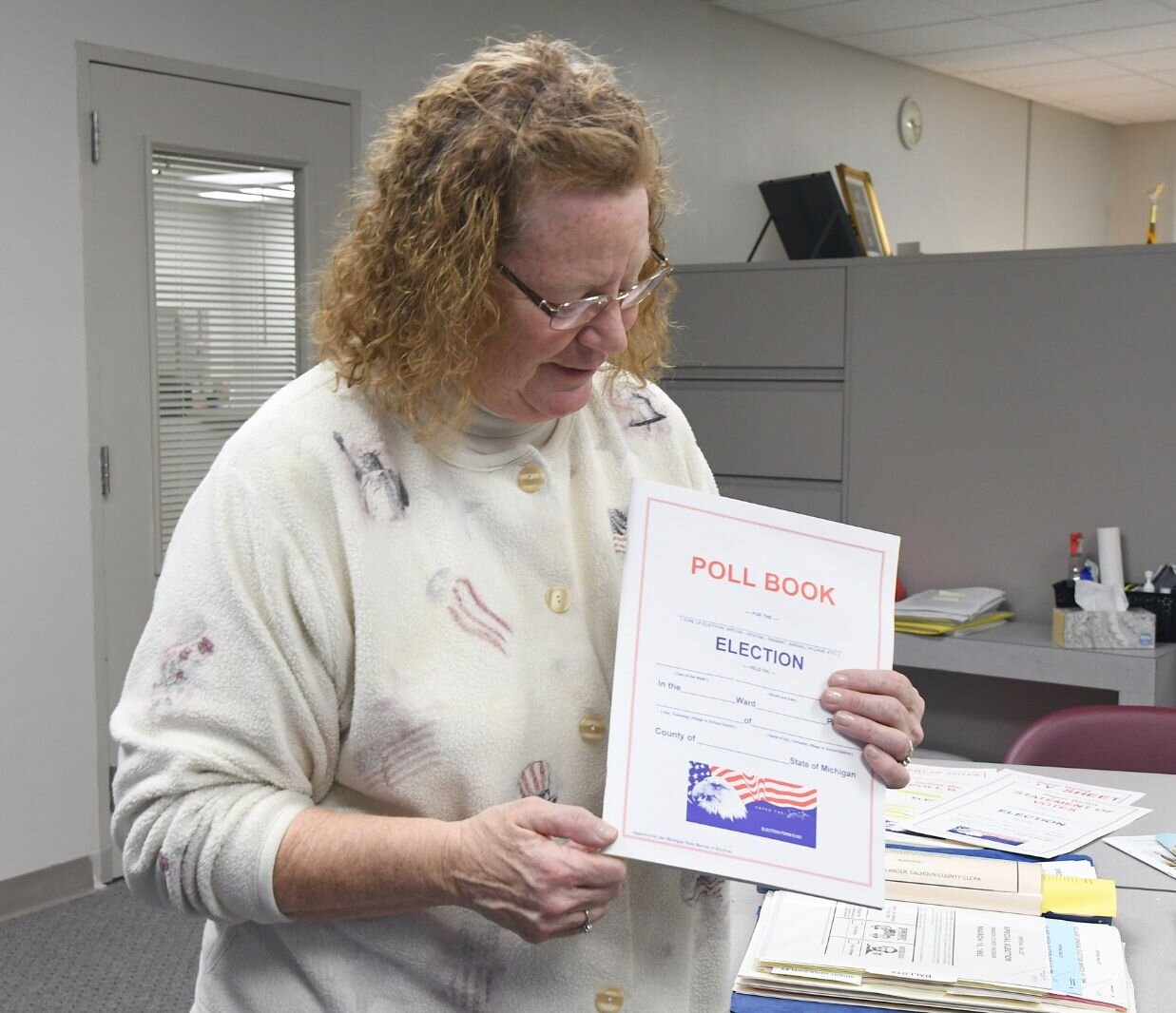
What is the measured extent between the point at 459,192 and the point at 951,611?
10.3ft

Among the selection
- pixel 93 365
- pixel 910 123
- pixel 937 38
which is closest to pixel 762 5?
pixel 937 38

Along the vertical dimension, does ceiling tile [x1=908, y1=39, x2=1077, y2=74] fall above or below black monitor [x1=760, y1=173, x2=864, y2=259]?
above

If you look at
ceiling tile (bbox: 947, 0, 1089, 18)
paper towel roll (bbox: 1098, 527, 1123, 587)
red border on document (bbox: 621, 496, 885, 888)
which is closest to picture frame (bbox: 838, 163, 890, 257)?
ceiling tile (bbox: 947, 0, 1089, 18)

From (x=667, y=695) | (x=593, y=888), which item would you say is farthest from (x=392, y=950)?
(x=667, y=695)

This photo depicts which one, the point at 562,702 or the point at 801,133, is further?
the point at 801,133

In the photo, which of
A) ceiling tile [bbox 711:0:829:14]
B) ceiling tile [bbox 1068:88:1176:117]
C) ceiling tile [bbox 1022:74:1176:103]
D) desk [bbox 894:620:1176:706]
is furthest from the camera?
ceiling tile [bbox 1068:88:1176:117]

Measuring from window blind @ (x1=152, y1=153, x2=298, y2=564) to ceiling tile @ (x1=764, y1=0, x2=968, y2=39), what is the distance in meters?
2.57

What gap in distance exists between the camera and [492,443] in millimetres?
1152

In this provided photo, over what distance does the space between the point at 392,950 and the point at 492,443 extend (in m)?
0.43

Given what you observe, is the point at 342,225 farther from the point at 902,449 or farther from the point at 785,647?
the point at 902,449

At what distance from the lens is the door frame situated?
3.49m

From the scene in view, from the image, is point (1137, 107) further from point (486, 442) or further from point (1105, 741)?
point (486, 442)

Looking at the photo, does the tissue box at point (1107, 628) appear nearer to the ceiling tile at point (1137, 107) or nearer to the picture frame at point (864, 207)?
the picture frame at point (864, 207)

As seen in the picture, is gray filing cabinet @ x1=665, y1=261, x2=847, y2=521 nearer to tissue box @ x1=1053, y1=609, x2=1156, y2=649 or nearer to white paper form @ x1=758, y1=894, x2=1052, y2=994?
tissue box @ x1=1053, y1=609, x2=1156, y2=649
